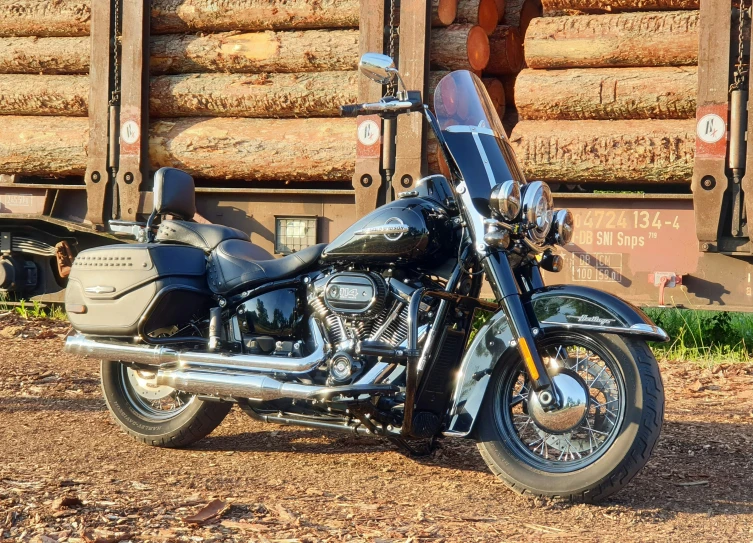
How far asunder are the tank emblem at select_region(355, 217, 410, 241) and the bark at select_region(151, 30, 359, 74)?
3.51m

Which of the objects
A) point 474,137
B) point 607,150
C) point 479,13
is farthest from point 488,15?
point 474,137

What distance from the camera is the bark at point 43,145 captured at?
805 centimetres

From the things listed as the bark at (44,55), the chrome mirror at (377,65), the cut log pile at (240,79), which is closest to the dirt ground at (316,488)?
the chrome mirror at (377,65)

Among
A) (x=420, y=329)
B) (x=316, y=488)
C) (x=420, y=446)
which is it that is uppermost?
(x=420, y=329)

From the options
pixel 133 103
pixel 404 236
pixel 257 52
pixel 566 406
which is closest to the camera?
pixel 566 406

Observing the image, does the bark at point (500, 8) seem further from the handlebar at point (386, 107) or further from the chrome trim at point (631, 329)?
the chrome trim at point (631, 329)

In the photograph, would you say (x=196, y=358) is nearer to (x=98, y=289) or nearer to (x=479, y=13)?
(x=98, y=289)

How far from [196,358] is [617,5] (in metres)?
4.13

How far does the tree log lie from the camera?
656 centimetres

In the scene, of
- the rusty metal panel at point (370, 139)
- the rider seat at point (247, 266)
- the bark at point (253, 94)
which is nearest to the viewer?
the rider seat at point (247, 266)

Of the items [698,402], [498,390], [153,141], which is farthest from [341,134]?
[498,390]

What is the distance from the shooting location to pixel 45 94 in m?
8.16

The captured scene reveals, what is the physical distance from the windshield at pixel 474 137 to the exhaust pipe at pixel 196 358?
35.7 inches

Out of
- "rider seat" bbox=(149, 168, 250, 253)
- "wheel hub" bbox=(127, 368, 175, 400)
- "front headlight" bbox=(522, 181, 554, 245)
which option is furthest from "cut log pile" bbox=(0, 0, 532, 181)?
"front headlight" bbox=(522, 181, 554, 245)
